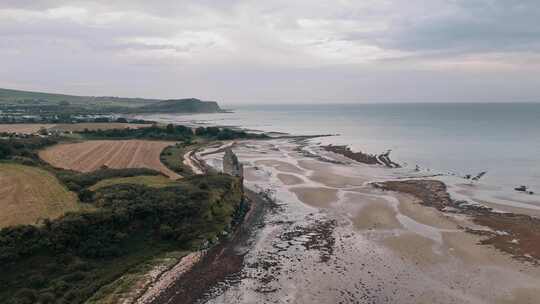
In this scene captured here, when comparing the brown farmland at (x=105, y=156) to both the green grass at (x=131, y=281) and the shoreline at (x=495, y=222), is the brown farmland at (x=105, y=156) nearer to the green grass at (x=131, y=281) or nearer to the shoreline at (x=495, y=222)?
the green grass at (x=131, y=281)

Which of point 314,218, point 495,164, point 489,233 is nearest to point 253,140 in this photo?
point 495,164

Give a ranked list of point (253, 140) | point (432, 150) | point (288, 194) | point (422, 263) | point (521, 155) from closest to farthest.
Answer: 1. point (422, 263)
2. point (288, 194)
3. point (521, 155)
4. point (432, 150)
5. point (253, 140)

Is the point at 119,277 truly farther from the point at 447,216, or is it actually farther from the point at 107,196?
the point at 447,216

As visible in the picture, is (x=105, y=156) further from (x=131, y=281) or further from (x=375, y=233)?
(x=375, y=233)

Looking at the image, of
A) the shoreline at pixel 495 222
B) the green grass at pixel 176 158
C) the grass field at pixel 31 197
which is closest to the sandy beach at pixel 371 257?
the shoreline at pixel 495 222

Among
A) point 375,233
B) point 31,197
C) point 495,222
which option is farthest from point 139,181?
point 495,222
